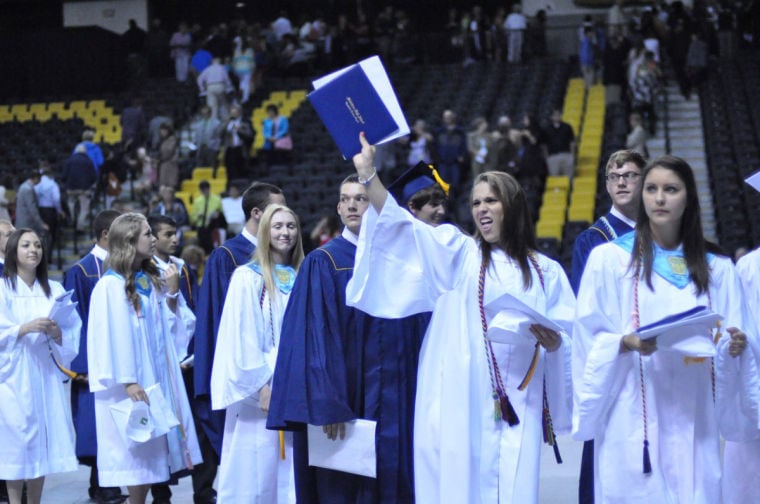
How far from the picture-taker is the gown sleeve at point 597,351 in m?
4.43

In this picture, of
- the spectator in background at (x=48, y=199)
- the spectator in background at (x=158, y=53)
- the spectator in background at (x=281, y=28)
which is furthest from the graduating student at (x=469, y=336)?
the spectator in background at (x=158, y=53)

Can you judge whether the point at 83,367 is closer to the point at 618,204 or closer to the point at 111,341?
the point at 111,341

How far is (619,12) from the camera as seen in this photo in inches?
995

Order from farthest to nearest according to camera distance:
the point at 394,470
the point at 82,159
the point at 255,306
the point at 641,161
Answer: the point at 82,159 < the point at 255,306 < the point at 641,161 < the point at 394,470

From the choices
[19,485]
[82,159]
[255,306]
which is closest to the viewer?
[255,306]

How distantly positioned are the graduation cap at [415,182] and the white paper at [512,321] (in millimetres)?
767

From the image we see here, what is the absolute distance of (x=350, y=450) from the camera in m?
5.11

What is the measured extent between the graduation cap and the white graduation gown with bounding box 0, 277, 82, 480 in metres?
2.79

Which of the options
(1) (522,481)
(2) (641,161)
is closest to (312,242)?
(2) (641,161)

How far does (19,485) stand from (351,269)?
118 inches

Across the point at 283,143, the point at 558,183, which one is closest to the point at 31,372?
the point at 558,183

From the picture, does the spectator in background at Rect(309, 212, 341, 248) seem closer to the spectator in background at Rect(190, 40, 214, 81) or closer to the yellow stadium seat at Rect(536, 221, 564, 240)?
the yellow stadium seat at Rect(536, 221, 564, 240)

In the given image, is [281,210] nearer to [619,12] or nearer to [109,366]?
[109,366]

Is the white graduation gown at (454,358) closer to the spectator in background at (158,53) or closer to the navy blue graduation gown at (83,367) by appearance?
the navy blue graduation gown at (83,367)
